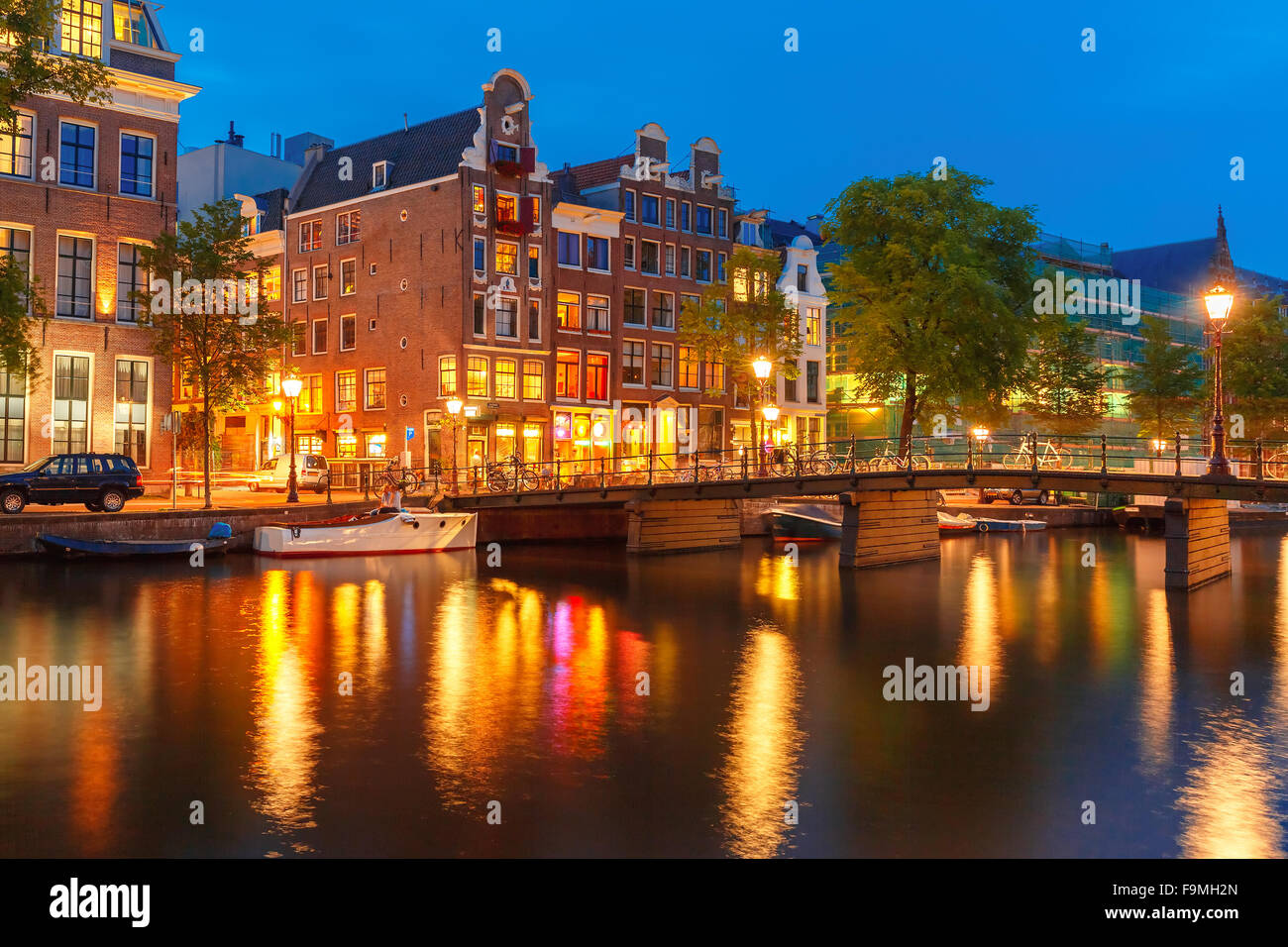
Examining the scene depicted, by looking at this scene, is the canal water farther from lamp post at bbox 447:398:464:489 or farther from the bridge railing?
lamp post at bbox 447:398:464:489

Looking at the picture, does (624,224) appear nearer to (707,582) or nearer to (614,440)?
(614,440)

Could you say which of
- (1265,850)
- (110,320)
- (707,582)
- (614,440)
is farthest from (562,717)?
(614,440)

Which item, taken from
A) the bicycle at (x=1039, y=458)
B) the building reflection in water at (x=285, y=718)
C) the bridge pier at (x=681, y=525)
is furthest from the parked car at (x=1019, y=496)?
the building reflection in water at (x=285, y=718)

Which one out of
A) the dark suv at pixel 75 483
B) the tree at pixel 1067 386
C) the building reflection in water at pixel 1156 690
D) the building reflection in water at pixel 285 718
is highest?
the tree at pixel 1067 386

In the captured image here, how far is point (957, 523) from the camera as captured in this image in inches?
2404

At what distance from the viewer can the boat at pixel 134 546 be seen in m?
34.5

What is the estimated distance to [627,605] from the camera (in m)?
30.4

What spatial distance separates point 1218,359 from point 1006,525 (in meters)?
33.4

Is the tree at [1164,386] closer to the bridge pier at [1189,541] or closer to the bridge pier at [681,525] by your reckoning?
the bridge pier at [1189,541]

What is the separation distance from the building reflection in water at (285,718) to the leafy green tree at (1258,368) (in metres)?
62.3

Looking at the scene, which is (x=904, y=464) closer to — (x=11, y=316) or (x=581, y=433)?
(x=581, y=433)

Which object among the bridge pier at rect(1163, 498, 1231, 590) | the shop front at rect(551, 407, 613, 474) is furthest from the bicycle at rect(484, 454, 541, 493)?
the bridge pier at rect(1163, 498, 1231, 590)

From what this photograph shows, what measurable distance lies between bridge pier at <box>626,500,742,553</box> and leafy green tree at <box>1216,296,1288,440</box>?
3872 cm

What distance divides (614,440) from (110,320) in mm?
27775
